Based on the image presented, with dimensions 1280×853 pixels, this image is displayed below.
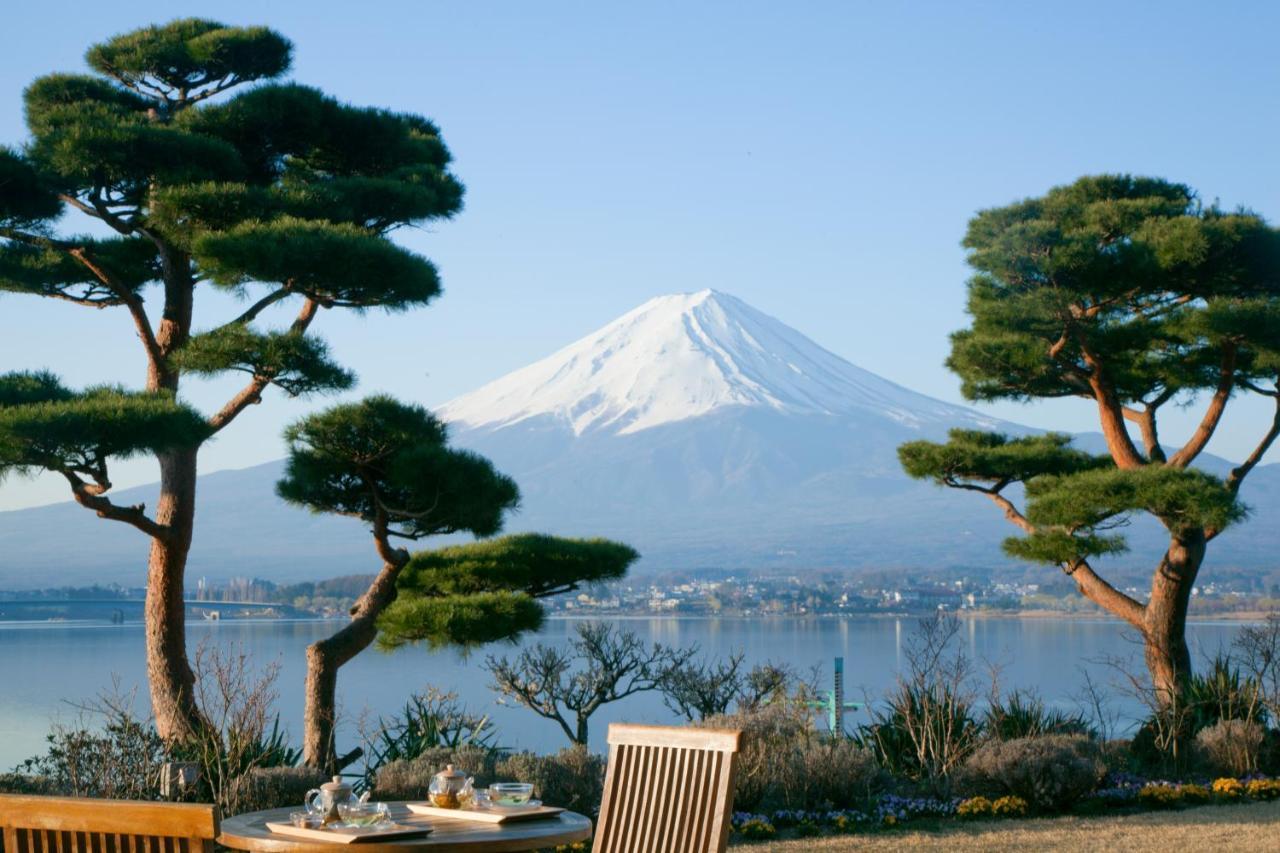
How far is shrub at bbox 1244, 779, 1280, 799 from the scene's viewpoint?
7848 millimetres

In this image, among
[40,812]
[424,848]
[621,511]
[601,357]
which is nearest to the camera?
[40,812]

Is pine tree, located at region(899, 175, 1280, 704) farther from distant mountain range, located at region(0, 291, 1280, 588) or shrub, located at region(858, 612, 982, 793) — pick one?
distant mountain range, located at region(0, 291, 1280, 588)

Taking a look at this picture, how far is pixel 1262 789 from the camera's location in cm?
787

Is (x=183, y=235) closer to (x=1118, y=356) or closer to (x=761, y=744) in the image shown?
(x=761, y=744)

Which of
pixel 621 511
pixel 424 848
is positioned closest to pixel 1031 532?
pixel 424 848

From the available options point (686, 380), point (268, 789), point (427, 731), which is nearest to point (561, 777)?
point (268, 789)

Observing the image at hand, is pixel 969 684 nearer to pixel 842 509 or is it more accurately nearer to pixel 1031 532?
pixel 1031 532

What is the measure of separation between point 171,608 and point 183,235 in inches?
73.2

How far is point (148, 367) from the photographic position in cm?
789

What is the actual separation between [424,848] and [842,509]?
50.9 m

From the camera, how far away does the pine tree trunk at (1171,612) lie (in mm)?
10023

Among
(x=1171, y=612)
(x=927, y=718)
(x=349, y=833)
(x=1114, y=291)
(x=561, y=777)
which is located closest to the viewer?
(x=349, y=833)

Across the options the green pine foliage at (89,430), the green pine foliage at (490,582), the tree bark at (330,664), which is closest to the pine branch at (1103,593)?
the green pine foliage at (490,582)

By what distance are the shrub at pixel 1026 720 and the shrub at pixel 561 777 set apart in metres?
2.64
